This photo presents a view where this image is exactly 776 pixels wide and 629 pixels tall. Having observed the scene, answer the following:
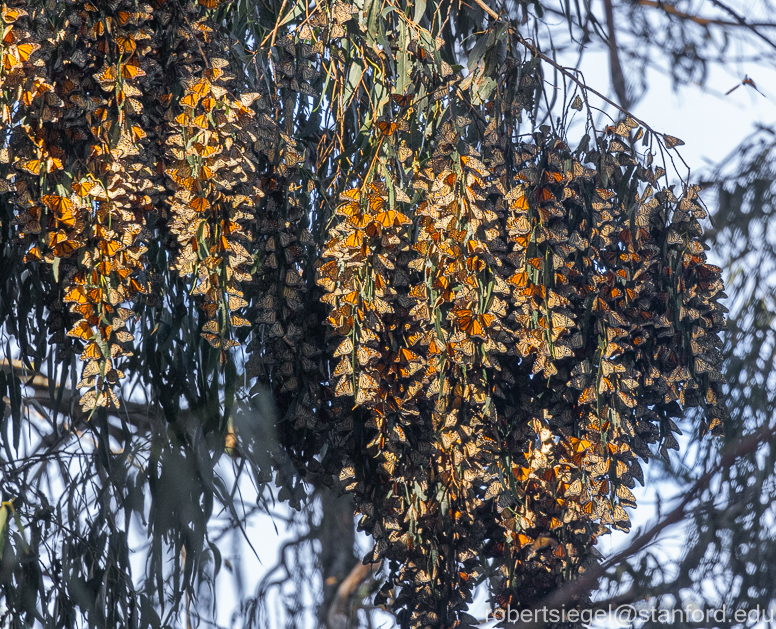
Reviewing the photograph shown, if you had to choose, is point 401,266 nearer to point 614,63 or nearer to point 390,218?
point 390,218

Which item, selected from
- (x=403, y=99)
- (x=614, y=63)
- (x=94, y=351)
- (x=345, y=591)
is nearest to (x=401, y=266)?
(x=403, y=99)

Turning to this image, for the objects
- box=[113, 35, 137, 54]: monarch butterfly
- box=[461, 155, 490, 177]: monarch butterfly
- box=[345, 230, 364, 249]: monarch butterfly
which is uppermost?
box=[113, 35, 137, 54]: monarch butterfly

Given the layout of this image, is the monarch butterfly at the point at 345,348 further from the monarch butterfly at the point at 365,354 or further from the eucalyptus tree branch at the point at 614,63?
the eucalyptus tree branch at the point at 614,63

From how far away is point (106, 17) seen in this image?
3.22ft

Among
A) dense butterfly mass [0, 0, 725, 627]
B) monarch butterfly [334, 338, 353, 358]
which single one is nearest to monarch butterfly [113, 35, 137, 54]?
dense butterfly mass [0, 0, 725, 627]

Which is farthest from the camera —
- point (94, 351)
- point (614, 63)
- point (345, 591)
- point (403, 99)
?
point (345, 591)

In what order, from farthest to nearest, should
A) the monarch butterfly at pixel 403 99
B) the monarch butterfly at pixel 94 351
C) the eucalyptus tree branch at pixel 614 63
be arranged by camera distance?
the eucalyptus tree branch at pixel 614 63 → the monarch butterfly at pixel 403 99 → the monarch butterfly at pixel 94 351

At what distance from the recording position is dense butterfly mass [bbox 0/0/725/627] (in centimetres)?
94

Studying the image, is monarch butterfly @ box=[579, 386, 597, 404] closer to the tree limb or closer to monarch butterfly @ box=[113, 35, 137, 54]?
monarch butterfly @ box=[113, 35, 137, 54]

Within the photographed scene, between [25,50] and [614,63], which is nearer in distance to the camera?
[25,50]

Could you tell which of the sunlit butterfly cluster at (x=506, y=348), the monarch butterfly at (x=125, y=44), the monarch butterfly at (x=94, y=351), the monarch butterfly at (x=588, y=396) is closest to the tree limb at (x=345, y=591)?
the sunlit butterfly cluster at (x=506, y=348)

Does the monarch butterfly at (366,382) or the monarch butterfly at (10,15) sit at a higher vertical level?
the monarch butterfly at (10,15)

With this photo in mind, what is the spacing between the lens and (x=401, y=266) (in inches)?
39.3

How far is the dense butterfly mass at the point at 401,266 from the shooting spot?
0.94 m
